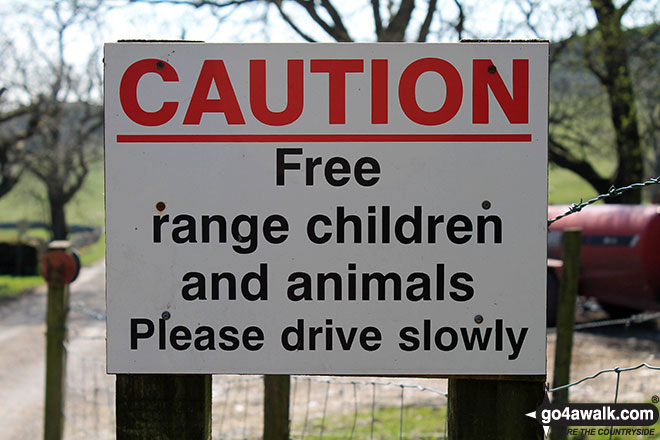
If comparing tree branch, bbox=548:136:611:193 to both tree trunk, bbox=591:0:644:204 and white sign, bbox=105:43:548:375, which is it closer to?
tree trunk, bbox=591:0:644:204

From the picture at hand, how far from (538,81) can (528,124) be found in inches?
4.9

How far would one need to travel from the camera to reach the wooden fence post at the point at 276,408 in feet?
10.8

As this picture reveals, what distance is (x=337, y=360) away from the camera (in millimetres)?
1879

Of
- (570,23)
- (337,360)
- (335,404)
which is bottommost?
(335,404)

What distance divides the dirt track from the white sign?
7.91ft

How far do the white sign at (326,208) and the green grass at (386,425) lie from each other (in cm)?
389

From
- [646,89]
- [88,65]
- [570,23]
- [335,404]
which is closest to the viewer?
[335,404]

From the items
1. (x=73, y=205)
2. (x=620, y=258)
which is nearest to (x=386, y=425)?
(x=620, y=258)

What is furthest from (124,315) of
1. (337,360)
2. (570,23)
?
(570,23)

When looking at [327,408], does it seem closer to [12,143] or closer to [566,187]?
[12,143]

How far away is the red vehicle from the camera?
10.9 metres

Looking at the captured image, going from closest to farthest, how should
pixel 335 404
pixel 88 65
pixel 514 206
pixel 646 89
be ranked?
pixel 514 206
pixel 335 404
pixel 646 89
pixel 88 65

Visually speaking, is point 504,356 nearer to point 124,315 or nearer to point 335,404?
point 124,315

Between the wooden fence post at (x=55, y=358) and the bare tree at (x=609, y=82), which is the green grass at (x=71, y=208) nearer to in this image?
the bare tree at (x=609, y=82)
